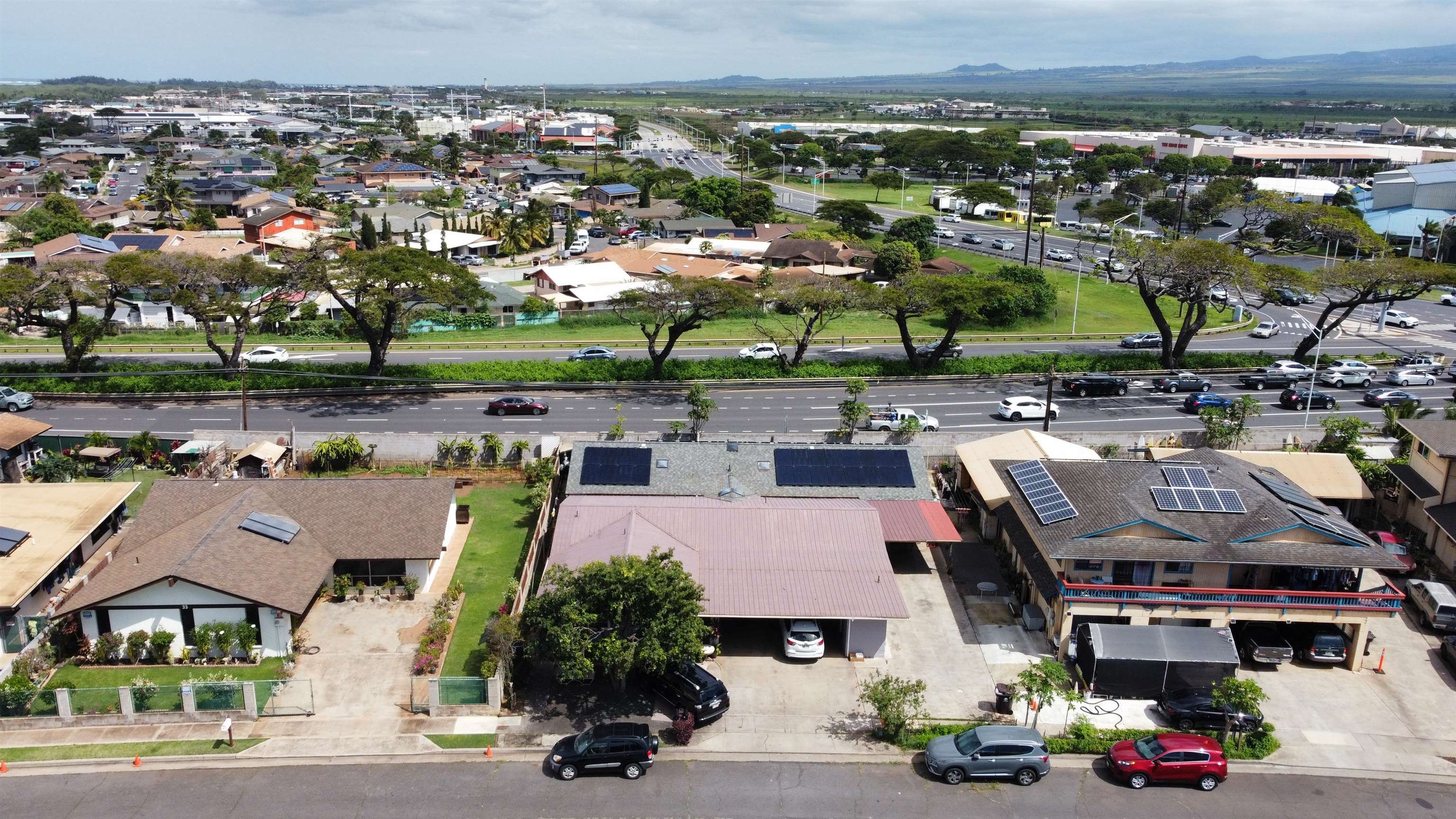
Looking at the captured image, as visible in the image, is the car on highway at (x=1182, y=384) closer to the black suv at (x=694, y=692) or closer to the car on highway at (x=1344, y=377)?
the car on highway at (x=1344, y=377)

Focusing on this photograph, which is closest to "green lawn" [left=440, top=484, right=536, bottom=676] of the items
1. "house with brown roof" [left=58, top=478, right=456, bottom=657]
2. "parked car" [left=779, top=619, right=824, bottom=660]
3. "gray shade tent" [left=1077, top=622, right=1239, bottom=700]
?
"house with brown roof" [left=58, top=478, right=456, bottom=657]

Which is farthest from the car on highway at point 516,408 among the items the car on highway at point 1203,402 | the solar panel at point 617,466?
the car on highway at point 1203,402

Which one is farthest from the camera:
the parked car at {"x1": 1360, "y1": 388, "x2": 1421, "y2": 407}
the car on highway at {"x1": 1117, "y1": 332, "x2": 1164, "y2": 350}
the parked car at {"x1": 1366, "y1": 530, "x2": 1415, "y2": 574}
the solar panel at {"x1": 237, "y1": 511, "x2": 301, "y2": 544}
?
the car on highway at {"x1": 1117, "y1": 332, "x2": 1164, "y2": 350}

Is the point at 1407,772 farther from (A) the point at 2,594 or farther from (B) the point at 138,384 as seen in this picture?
(B) the point at 138,384

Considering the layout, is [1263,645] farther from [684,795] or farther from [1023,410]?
[1023,410]

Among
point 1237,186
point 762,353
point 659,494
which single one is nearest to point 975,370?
point 762,353

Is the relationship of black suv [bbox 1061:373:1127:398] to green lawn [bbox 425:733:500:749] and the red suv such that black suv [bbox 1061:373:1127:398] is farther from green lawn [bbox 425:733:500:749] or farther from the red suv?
green lawn [bbox 425:733:500:749]
